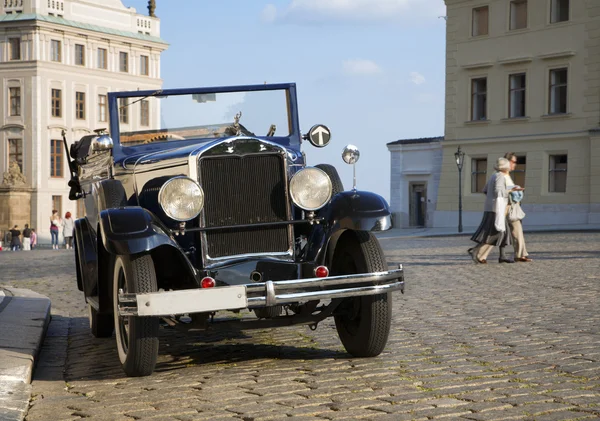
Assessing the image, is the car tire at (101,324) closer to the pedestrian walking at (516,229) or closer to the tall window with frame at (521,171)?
the pedestrian walking at (516,229)

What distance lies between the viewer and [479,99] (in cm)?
4622

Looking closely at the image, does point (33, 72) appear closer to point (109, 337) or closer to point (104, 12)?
point (104, 12)

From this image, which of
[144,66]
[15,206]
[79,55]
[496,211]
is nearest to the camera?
[496,211]

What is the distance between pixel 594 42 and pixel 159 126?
36250 mm

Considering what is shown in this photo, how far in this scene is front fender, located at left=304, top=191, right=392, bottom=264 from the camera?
22.5 ft

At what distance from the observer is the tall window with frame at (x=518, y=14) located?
1747 inches

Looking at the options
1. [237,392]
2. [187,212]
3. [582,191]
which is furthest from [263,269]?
[582,191]

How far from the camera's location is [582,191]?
42.2 metres

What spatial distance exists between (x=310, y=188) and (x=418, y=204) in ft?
149

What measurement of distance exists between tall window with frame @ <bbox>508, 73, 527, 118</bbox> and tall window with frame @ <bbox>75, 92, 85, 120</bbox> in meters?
38.9

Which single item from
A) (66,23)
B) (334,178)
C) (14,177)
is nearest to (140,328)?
(334,178)

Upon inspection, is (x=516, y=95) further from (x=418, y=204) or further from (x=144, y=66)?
(x=144, y=66)

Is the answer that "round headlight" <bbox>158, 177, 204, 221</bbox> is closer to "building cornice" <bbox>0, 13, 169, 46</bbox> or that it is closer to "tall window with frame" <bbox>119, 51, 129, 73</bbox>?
"building cornice" <bbox>0, 13, 169, 46</bbox>

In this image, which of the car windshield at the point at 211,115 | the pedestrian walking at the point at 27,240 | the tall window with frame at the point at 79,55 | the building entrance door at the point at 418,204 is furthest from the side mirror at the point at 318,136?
the tall window with frame at the point at 79,55
